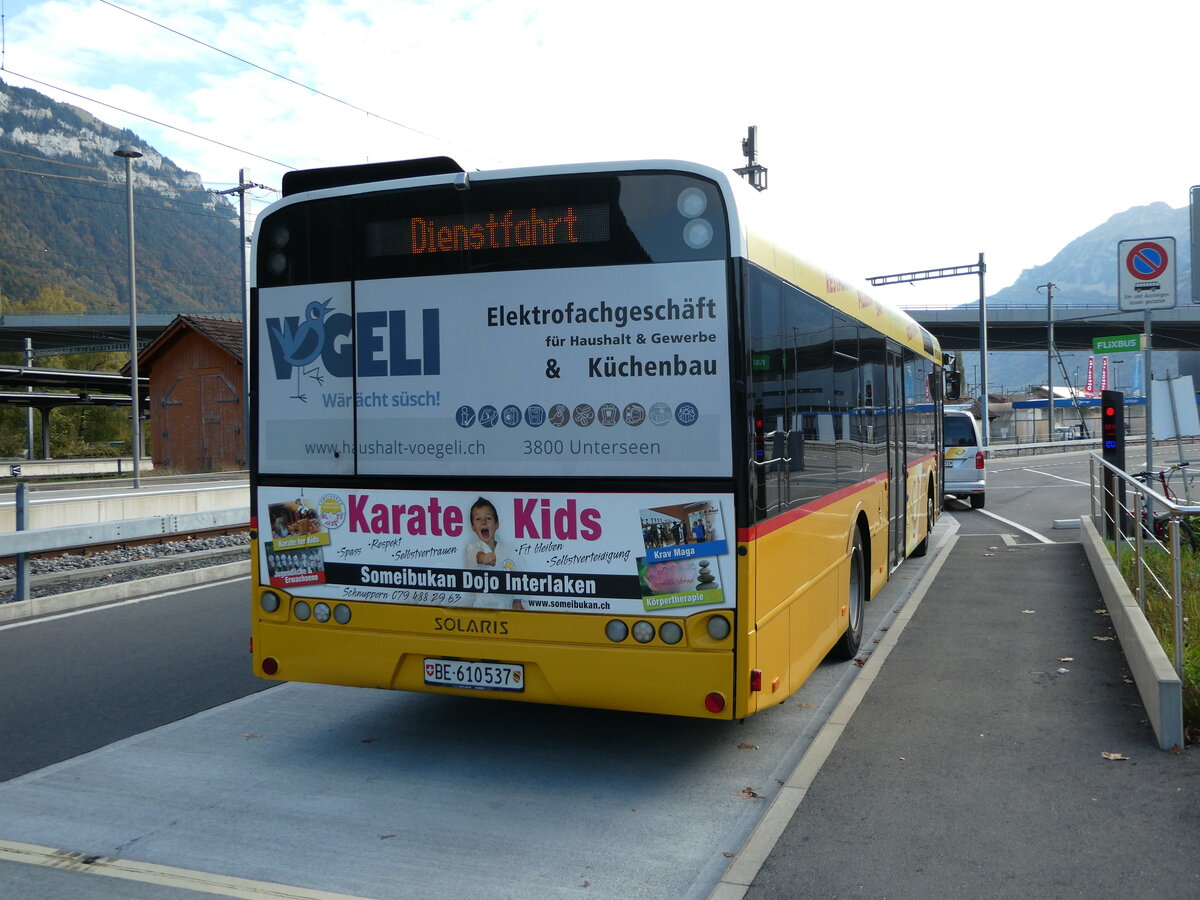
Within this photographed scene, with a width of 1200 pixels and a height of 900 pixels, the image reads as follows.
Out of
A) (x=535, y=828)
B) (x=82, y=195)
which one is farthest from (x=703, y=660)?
(x=82, y=195)

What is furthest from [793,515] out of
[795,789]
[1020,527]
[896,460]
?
[1020,527]

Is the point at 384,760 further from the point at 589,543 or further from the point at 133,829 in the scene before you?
the point at 589,543

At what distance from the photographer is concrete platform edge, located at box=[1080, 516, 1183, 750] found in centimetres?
568

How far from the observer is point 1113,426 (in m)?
14.3

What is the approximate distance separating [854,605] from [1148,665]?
2.37 metres

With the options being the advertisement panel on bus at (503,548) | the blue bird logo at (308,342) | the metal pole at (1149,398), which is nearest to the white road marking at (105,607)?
the advertisement panel on bus at (503,548)

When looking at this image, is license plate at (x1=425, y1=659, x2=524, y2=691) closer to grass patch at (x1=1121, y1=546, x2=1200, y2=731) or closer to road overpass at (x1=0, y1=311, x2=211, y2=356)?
grass patch at (x1=1121, y1=546, x2=1200, y2=731)

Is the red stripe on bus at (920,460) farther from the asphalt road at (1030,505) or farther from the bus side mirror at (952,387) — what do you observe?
the asphalt road at (1030,505)

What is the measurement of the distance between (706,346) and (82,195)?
182917mm

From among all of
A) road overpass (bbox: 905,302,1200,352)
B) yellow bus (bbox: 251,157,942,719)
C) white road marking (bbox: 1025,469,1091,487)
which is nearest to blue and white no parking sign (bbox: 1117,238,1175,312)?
yellow bus (bbox: 251,157,942,719)

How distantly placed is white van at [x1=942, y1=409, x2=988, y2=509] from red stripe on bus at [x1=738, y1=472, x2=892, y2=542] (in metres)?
14.0

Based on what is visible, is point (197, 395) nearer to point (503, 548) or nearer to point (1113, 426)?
point (1113, 426)

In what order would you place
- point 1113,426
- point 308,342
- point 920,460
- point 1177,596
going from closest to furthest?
point 308,342
point 1177,596
point 920,460
point 1113,426

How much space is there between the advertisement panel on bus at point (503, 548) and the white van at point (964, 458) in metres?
17.5
